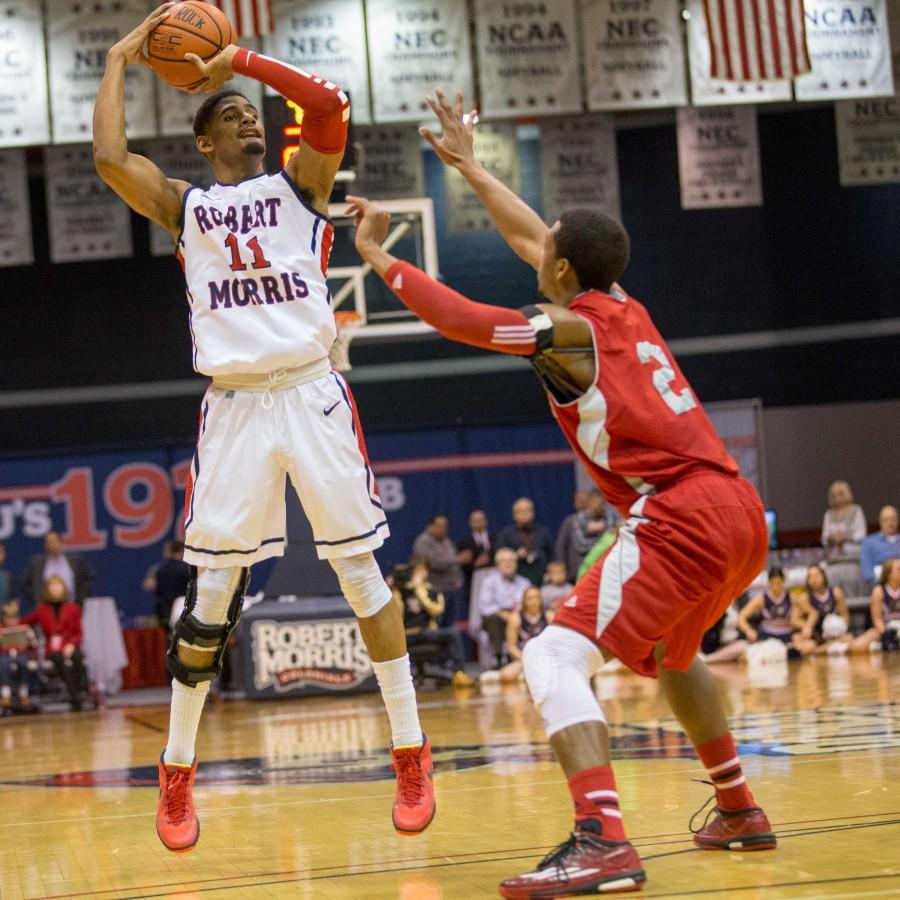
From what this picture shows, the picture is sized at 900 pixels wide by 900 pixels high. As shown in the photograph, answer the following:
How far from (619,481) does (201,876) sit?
64.0 inches

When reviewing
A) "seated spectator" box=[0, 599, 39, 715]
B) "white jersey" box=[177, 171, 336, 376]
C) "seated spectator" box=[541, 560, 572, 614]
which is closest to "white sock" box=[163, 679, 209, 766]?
"white jersey" box=[177, 171, 336, 376]

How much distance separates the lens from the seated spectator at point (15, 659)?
543 inches

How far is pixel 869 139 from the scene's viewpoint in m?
17.0

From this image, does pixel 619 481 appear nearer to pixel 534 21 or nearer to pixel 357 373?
pixel 534 21

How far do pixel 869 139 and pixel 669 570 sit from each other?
14724 millimetres

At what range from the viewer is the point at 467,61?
49.7 ft

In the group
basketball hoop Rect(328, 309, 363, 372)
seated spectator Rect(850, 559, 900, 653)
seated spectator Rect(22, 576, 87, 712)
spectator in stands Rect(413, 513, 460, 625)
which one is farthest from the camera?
spectator in stands Rect(413, 513, 460, 625)

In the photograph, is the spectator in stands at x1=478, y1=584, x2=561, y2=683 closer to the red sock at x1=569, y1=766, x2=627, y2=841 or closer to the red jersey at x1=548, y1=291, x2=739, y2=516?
the red jersey at x1=548, y1=291, x2=739, y2=516

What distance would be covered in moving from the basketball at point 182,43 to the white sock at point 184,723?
195cm

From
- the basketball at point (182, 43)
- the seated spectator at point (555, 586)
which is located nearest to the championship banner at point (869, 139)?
the seated spectator at point (555, 586)

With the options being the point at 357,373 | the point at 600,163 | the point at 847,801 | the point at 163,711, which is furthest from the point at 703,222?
the point at 847,801

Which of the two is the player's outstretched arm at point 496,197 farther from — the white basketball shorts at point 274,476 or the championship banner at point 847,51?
the championship banner at point 847,51

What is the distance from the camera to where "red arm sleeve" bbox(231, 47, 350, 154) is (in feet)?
14.4

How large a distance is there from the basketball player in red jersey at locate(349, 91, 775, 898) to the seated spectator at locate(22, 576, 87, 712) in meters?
10.9
